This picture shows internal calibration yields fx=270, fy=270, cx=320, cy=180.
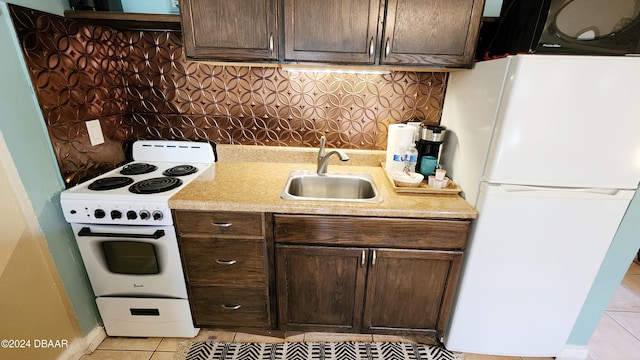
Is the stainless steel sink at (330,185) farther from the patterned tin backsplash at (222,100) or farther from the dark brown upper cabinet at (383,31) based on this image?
the dark brown upper cabinet at (383,31)

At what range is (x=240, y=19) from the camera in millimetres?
1321

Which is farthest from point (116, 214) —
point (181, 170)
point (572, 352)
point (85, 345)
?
point (572, 352)

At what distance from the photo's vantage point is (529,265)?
1.33m

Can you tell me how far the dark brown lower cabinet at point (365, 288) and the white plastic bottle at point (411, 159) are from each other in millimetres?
509

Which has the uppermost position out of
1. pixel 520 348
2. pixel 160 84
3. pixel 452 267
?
A: pixel 160 84

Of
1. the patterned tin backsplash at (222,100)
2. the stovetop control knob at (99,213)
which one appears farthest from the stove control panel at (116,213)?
the patterned tin backsplash at (222,100)

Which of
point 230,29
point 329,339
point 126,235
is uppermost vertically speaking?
point 230,29

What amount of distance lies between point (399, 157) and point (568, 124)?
75 cm

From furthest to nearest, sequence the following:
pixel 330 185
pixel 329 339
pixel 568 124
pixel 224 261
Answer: pixel 330 185, pixel 329 339, pixel 224 261, pixel 568 124

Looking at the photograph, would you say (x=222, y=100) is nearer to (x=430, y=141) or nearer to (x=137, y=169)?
(x=137, y=169)

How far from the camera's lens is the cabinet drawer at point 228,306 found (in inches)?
58.9

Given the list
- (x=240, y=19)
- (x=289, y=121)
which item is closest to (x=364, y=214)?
(x=289, y=121)

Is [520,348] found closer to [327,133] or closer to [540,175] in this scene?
[540,175]

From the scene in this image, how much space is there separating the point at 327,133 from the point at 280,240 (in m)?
0.85
